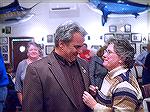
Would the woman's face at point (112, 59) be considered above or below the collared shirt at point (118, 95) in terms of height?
above

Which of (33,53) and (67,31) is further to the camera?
(33,53)

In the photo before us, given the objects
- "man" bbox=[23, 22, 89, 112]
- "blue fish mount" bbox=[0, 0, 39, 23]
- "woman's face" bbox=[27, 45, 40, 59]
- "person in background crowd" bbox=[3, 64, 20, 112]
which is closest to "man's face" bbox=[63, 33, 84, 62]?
"man" bbox=[23, 22, 89, 112]

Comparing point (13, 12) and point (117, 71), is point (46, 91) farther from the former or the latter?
point (13, 12)

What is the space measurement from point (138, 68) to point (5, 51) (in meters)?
3.84

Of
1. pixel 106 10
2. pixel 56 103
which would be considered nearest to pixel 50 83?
pixel 56 103

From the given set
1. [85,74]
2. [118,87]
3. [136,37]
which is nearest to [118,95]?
[118,87]

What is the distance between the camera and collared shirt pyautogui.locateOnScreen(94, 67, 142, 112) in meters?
1.92

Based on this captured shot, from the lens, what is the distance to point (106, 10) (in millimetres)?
8352

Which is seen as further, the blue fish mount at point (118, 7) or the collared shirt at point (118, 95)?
the blue fish mount at point (118, 7)

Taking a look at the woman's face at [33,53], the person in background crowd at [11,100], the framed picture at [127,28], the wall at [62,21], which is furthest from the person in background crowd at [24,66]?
the framed picture at [127,28]

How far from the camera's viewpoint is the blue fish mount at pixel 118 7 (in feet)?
27.2

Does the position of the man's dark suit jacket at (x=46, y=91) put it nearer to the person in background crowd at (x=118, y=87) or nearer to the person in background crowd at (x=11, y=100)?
the person in background crowd at (x=118, y=87)

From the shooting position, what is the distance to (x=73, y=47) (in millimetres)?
2002

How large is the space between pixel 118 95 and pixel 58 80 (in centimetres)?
39
